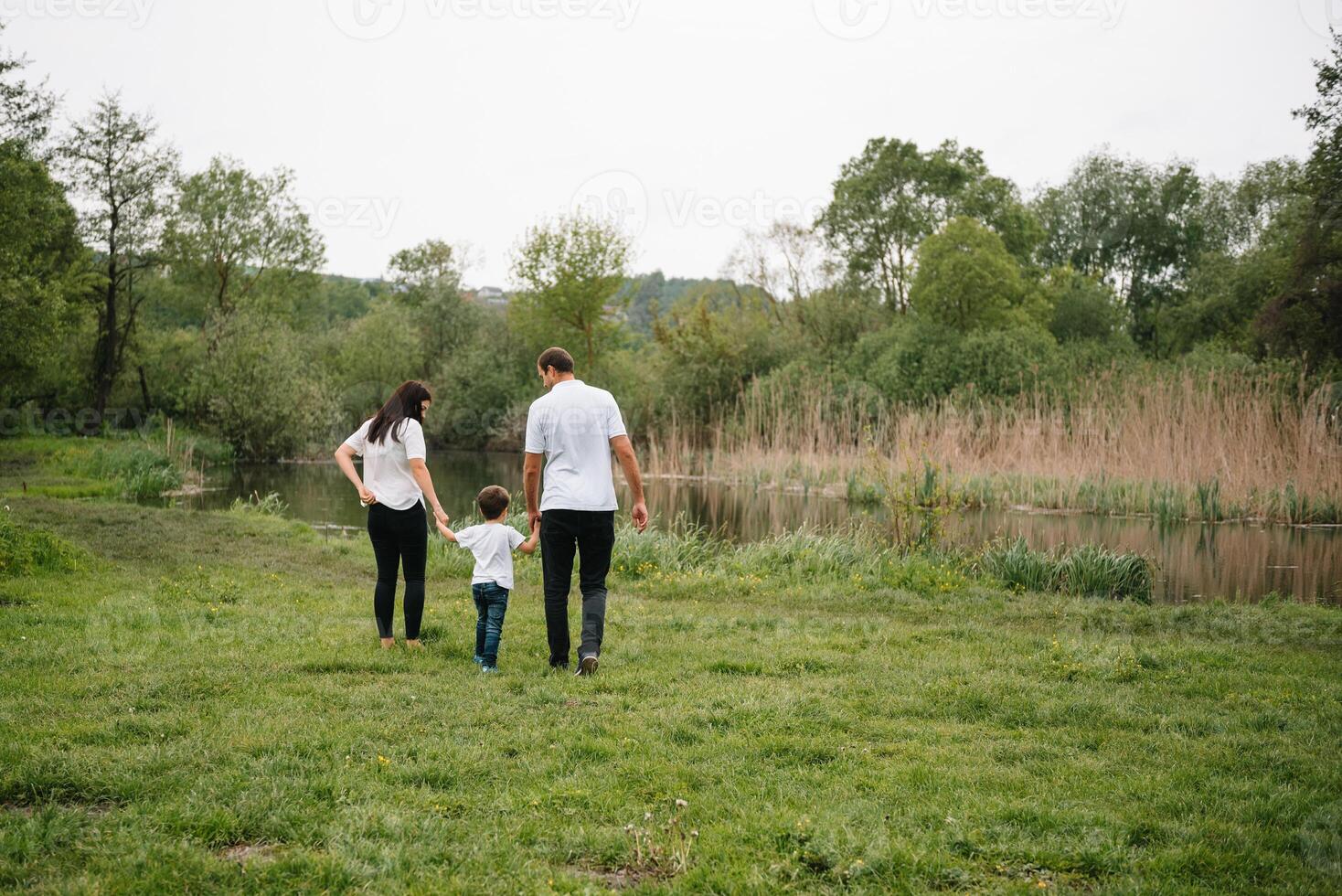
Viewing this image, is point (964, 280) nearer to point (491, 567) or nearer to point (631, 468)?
point (631, 468)

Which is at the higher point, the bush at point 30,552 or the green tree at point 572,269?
the green tree at point 572,269

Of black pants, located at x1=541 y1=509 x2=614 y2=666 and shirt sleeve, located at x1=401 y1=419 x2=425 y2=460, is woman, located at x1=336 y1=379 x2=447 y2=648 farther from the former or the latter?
black pants, located at x1=541 y1=509 x2=614 y2=666

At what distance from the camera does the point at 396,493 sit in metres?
7.21

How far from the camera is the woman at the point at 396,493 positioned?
7121mm

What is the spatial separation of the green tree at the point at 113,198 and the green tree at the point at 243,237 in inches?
214

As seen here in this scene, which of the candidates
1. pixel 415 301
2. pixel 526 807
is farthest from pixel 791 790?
pixel 415 301

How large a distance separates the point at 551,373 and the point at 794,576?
5.82 metres

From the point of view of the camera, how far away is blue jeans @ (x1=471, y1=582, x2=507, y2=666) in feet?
21.8

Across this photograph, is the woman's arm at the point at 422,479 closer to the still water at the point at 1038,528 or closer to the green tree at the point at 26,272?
the still water at the point at 1038,528

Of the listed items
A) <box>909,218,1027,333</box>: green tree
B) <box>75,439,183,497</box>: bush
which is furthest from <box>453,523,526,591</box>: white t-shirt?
<box>909,218,1027,333</box>: green tree

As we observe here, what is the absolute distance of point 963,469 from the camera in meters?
20.7

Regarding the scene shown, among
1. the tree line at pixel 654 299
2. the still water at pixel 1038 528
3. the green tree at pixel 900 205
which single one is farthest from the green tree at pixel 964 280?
the still water at pixel 1038 528

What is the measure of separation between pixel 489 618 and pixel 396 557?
1079 millimetres

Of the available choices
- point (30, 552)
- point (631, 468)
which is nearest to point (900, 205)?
point (30, 552)
